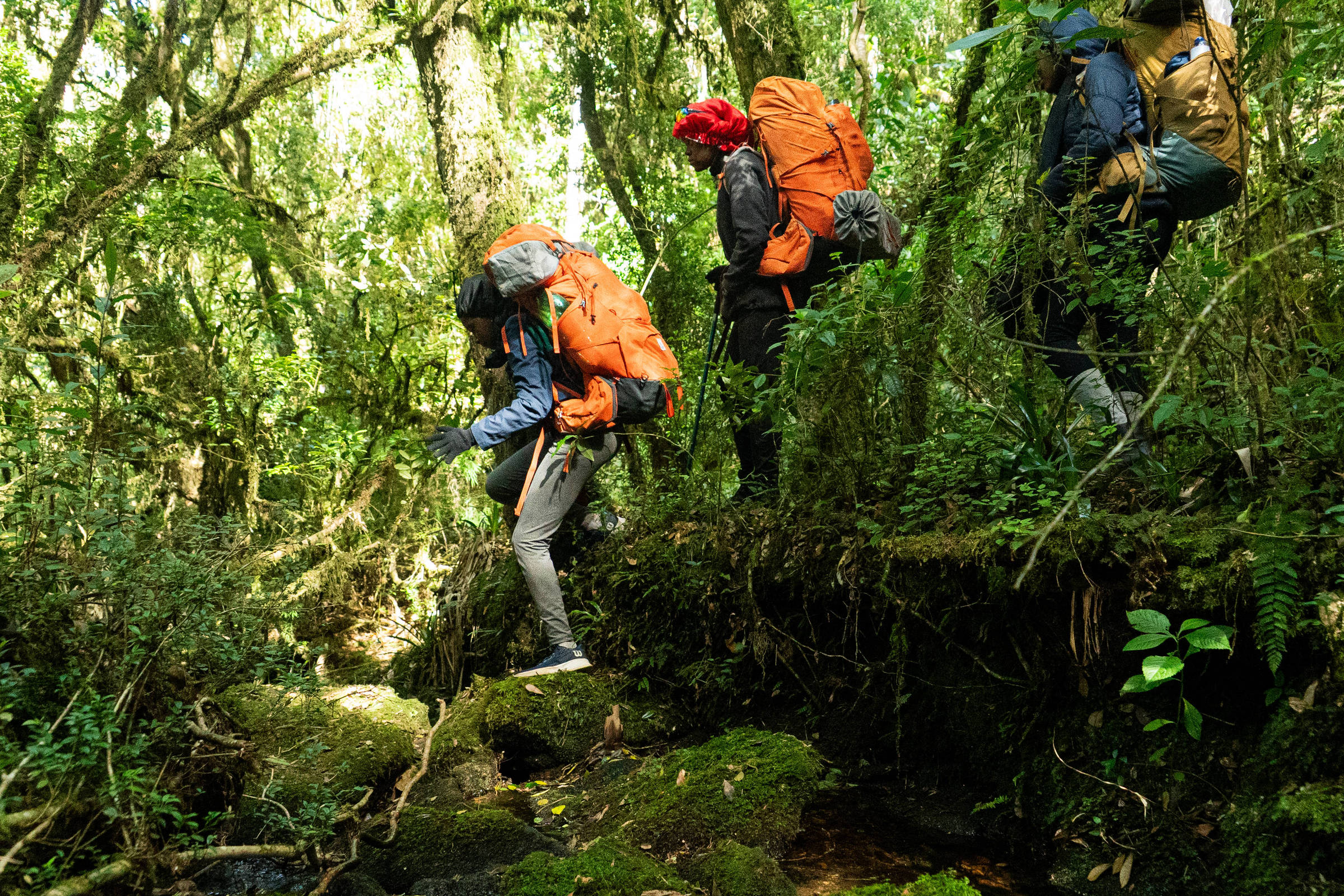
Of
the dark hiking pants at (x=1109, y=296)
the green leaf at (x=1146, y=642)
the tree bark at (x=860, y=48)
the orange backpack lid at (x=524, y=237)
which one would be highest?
the tree bark at (x=860, y=48)

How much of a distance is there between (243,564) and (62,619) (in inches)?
52.1

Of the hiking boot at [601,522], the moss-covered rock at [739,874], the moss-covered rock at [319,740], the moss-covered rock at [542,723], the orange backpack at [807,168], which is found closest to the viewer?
the moss-covered rock at [739,874]

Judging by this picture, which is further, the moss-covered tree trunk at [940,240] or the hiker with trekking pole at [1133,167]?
the moss-covered tree trunk at [940,240]

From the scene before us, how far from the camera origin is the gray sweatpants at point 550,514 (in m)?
4.62

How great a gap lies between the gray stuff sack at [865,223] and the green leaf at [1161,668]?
2535 mm

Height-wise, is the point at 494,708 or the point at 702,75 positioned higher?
the point at 702,75

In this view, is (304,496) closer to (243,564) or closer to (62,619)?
(243,564)

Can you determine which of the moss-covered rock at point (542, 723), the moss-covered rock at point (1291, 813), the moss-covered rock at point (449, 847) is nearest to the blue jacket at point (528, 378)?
the moss-covered rock at point (542, 723)

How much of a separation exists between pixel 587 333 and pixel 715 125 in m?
1.42

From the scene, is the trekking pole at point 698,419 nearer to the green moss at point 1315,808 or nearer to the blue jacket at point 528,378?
the blue jacket at point 528,378

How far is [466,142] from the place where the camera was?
5676 millimetres

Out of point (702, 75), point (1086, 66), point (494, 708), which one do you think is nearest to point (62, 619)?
point (494, 708)

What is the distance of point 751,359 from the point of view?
472 cm

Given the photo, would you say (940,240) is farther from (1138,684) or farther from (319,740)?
(319,740)
